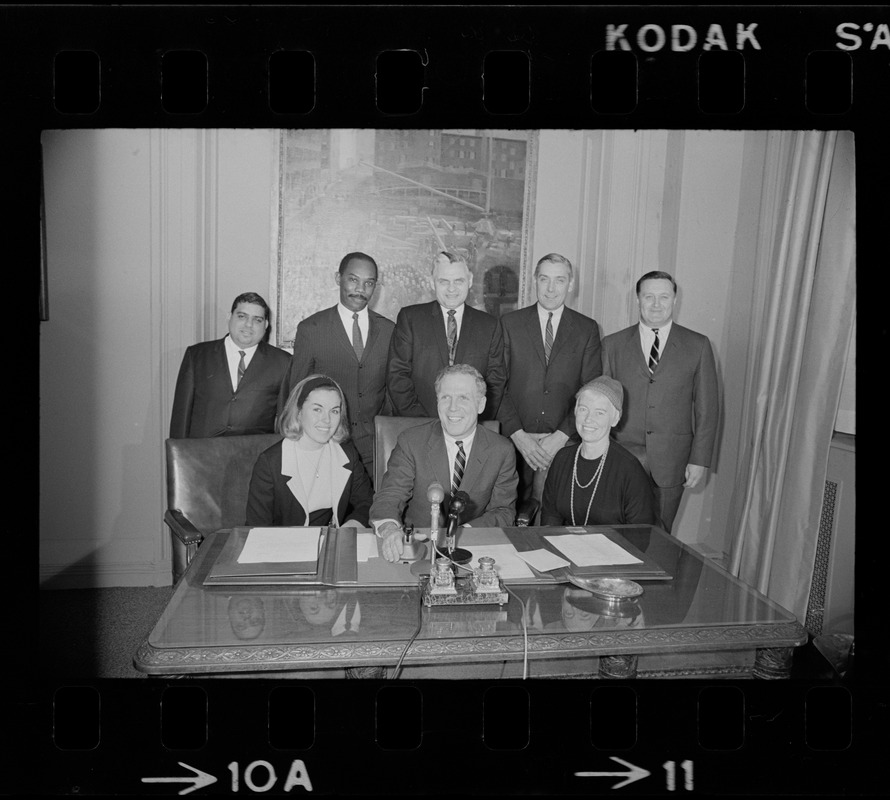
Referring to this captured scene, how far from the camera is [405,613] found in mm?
1885

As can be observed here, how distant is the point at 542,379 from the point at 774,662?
6.32ft

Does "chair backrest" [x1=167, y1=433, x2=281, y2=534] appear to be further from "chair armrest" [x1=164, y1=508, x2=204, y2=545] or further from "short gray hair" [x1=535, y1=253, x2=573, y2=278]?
"short gray hair" [x1=535, y1=253, x2=573, y2=278]

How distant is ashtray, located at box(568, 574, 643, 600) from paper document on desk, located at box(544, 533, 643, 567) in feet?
0.45

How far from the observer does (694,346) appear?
367 centimetres

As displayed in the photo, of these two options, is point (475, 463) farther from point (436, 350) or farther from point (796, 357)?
point (796, 357)

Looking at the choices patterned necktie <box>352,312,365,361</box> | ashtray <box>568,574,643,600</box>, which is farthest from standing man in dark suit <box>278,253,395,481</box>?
ashtray <box>568,574,643,600</box>

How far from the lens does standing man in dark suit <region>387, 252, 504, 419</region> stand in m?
3.58

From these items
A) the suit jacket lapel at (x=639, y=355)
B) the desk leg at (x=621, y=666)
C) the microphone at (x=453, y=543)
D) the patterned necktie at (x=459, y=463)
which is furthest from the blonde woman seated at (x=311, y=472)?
the suit jacket lapel at (x=639, y=355)

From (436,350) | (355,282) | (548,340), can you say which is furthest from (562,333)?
(355,282)

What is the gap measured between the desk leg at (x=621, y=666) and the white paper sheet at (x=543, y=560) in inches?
12.8

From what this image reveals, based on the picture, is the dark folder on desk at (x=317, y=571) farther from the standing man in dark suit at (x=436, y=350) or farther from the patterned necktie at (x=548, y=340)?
the patterned necktie at (x=548, y=340)
